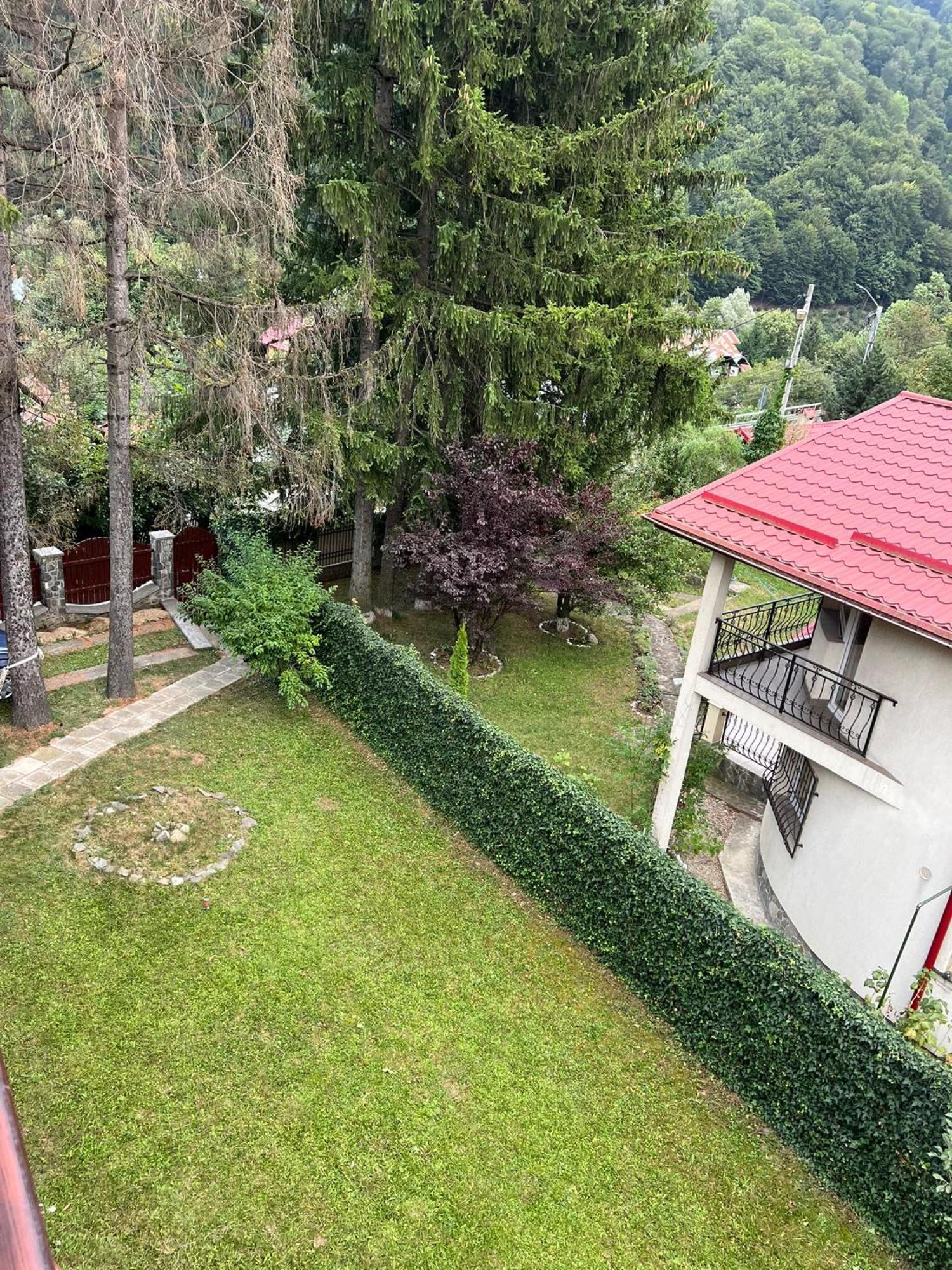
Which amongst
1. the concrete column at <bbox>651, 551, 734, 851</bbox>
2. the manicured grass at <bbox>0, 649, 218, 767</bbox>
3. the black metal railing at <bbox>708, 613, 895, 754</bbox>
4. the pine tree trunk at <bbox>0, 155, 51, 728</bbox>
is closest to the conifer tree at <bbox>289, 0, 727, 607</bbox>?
the manicured grass at <bbox>0, 649, 218, 767</bbox>

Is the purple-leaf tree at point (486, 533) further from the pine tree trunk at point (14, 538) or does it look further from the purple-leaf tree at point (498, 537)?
the pine tree trunk at point (14, 538)

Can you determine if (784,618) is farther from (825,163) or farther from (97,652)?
(825,163)

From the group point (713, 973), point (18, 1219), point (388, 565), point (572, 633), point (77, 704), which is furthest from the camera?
point (572, 633)

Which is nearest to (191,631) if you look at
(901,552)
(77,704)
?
(77,704)

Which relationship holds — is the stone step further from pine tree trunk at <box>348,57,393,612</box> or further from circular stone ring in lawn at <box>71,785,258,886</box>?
circular stone ring in lawn at <box>71,785,258,886</box>

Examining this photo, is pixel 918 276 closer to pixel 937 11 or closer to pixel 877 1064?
pixel 937 11

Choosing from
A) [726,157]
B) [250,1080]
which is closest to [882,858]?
[250,1080]

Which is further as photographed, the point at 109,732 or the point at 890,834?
the point at 109,732
